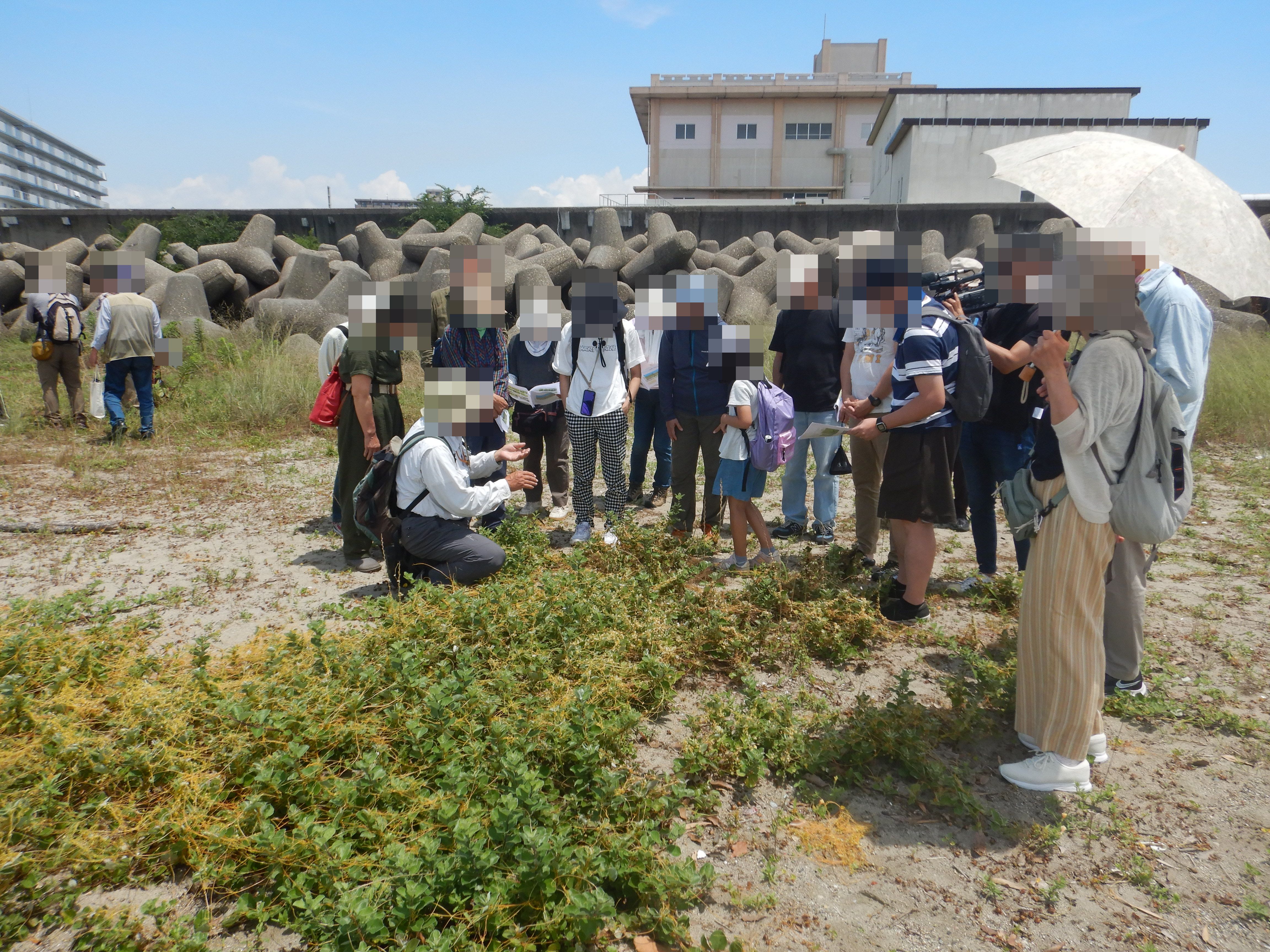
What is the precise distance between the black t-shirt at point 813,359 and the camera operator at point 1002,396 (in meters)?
1.23

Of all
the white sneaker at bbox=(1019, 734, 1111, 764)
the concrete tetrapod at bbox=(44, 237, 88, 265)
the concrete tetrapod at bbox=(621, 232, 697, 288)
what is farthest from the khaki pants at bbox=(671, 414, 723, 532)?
the concrete tetrapod at bbox=(44, 237, 88, 265)

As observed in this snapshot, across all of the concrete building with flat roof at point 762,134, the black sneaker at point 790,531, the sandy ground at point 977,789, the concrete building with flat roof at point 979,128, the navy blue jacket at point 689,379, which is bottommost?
the sandy ground at point 977,789

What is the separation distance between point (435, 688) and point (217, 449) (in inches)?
290

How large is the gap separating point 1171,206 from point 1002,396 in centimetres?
200

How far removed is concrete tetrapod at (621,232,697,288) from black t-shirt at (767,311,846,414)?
1042 cm

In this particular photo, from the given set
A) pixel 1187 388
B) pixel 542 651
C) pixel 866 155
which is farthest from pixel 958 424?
pixel 866 155

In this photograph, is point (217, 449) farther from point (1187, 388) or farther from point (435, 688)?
point (1187, 388)

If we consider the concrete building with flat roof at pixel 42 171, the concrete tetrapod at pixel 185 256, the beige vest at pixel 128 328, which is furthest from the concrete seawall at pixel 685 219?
the concrete building with flat roof at pixel 42 171

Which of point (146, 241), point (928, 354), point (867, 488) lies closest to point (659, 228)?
point (146, 241)

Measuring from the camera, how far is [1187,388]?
3.47 m

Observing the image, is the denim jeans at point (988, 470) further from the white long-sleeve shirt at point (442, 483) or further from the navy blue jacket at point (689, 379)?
the white long-sleeve shirt at point (442, 483)

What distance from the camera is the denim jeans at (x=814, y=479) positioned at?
5.90 metres

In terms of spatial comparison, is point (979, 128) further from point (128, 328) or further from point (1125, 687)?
point (1125, 687)

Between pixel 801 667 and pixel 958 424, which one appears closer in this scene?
pixel 801 667
